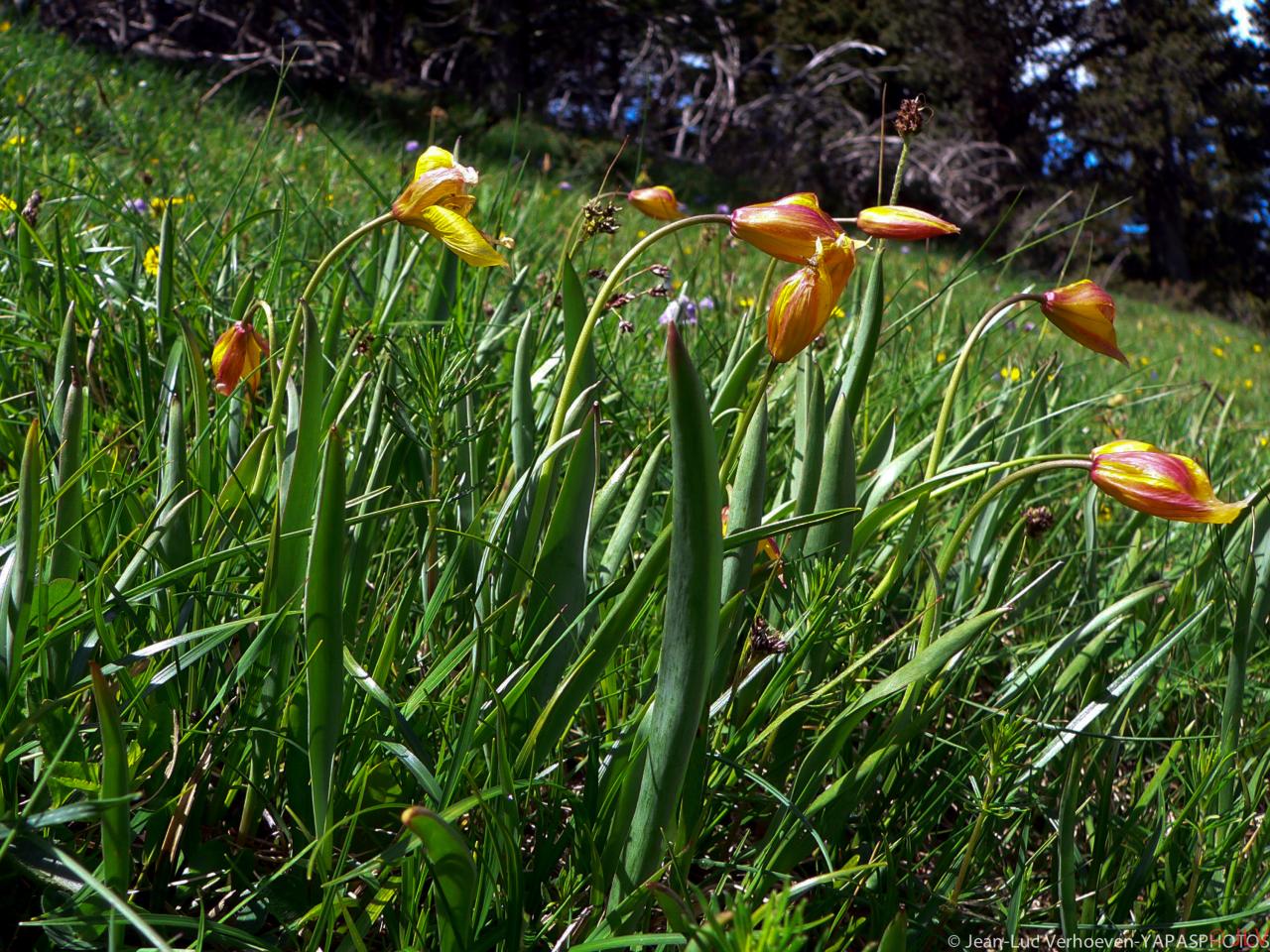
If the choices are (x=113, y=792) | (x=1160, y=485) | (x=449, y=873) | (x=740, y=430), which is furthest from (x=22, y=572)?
(x=1160, y=485)

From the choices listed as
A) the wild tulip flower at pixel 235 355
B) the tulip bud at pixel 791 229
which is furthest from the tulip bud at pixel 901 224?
the wild tulip flower at pixel 235 355

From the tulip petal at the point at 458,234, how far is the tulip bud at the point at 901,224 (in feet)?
1.22

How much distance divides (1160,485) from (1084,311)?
0.21m

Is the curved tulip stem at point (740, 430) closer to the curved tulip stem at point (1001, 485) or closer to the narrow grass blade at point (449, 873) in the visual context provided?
the curved tulip stem at point (1001, 485)

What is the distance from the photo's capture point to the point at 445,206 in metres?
1.01

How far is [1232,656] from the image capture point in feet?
3.16

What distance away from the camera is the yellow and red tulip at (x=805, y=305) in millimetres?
865

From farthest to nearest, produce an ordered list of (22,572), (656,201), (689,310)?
(689,310)
(656,201)
(22,572)

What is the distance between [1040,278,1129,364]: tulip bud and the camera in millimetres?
989

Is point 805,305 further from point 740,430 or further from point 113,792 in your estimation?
point 113,792

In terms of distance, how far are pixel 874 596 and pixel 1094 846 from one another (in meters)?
0.32

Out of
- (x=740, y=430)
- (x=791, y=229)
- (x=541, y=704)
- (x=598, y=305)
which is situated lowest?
(x=541, y=704)

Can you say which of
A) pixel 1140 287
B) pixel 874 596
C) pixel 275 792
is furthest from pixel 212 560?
pixel 1140 287

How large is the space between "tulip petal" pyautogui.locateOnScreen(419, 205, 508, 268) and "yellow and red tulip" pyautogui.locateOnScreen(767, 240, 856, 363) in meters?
0.30
